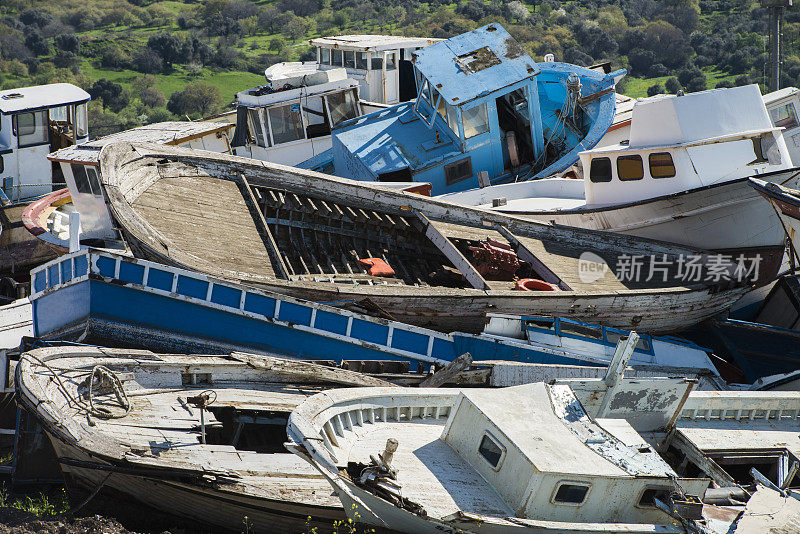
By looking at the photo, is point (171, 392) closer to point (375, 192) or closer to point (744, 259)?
point (375, 192)

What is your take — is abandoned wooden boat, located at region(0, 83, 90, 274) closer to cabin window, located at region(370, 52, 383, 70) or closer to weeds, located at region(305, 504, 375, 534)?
cabin window, located at region(370, 52, 383, 70)

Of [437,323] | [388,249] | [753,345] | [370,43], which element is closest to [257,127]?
[370,43]

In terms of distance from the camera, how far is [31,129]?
18906 millimetres

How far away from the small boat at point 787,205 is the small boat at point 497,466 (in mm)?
5144

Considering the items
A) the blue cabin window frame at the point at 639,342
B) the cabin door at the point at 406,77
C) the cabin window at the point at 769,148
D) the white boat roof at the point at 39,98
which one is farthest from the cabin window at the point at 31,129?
the cabin window at the point at 769,148

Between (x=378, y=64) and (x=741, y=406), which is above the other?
(x=378, y=64)

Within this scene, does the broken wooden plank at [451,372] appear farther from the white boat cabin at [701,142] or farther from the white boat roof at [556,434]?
the white boat cabin at [701,142]

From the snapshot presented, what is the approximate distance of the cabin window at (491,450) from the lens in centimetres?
741

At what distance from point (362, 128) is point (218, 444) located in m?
10.8

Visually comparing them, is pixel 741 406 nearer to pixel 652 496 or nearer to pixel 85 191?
pixel 652 496

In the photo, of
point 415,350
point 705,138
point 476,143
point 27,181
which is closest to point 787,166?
point 705,138

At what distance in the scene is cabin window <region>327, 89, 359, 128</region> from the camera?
1955 cm

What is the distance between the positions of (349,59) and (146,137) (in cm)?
691

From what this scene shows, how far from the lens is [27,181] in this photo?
18984 millimetres
